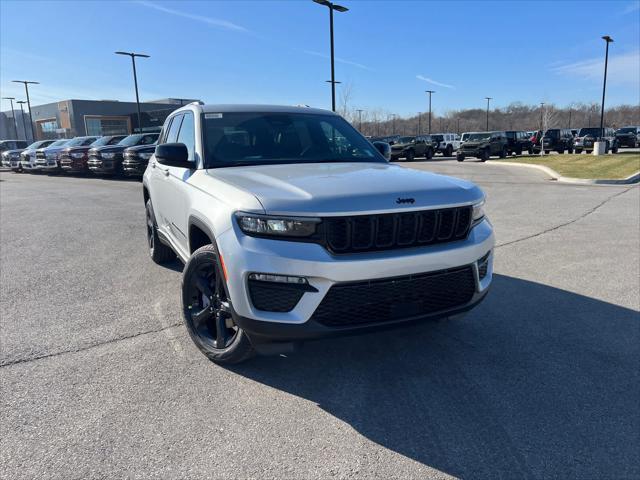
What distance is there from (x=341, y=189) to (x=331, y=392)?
4.31ft

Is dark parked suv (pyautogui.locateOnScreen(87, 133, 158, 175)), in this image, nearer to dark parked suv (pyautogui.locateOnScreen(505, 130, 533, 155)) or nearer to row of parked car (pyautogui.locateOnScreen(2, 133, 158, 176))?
row of parked car (pyautogui.locateOnScreen(2, 133, 158, 176))

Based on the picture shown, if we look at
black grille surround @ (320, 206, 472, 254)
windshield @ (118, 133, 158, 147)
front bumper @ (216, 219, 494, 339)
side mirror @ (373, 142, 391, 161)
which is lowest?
front bumper @ (216, 219, 494, 339)

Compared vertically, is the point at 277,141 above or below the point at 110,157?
above

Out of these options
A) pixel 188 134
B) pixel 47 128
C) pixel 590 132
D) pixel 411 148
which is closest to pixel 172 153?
pixel 188 134

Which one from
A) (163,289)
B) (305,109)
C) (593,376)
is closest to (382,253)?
(593,376)

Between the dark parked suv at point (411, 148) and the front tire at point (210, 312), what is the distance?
29068 millimetres

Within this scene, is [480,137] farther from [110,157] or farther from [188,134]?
[188,134]

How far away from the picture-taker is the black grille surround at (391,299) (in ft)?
8.84

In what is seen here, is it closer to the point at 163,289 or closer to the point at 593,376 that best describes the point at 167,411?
the point at 163,289

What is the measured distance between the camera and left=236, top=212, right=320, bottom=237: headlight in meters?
2.67

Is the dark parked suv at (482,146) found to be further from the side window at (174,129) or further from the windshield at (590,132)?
the side window at (174,129)

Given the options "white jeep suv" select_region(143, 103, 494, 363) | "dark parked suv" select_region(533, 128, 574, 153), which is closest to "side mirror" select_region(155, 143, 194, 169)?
"white jeep suv" select_region(143, 103, 494, 363)

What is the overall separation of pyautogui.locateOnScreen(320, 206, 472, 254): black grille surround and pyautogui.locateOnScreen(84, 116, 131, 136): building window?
7208 centimetres

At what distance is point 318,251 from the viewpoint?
2.66 metres
